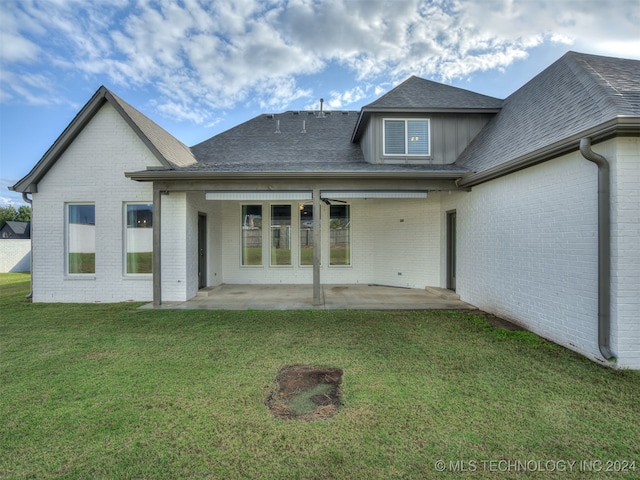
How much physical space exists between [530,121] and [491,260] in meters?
3.27

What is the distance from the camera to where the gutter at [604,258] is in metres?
4.02

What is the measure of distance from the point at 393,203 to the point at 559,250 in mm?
5829

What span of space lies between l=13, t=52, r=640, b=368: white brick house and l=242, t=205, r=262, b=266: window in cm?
5

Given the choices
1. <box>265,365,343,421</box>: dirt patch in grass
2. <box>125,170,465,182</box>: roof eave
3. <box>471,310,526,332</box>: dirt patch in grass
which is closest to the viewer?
<box>265,365,343,421</box>: dirt patch in grass

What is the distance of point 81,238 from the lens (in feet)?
26.8

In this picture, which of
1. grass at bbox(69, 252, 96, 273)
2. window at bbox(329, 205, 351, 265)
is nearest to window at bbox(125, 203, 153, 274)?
grass at bbox(69, 252, 96, 273)

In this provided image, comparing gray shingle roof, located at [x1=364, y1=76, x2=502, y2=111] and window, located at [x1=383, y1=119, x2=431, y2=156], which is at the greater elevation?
gray shingle roof, located at [x1=364, y1=76, x2=502, y2=111]

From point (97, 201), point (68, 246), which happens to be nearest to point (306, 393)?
point (97, 201)

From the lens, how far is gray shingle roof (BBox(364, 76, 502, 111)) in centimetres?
914

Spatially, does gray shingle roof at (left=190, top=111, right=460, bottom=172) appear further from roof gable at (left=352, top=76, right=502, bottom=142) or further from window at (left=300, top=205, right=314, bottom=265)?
window at (left=300, top=205, right=314, bottom=265)

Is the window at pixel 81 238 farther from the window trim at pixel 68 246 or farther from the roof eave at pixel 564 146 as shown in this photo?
the roof eave at pixel 564 146

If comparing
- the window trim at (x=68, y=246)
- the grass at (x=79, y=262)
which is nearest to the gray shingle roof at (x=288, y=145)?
the window trim at (x=68, y=246)

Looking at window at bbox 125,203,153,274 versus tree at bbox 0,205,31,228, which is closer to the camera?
window at bbox 125,203,153,274

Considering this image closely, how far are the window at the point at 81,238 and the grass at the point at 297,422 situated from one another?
9.45 ft
